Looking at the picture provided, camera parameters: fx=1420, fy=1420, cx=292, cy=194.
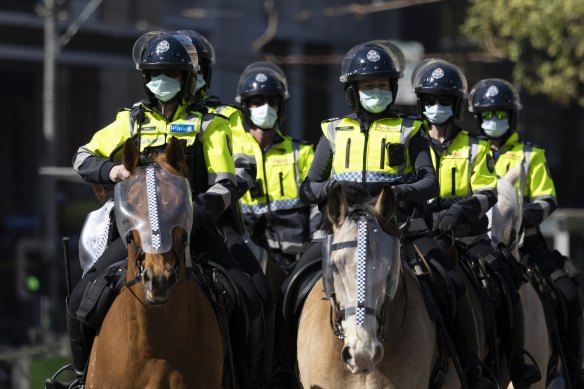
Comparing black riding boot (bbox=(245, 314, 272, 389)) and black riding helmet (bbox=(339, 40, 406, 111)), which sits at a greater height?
black riding helmet (bbox=(339, 40, 406, 111))

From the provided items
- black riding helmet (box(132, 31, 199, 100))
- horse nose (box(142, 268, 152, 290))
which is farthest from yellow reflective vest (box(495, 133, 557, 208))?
horse nose (box(142, 268, 152, 290))

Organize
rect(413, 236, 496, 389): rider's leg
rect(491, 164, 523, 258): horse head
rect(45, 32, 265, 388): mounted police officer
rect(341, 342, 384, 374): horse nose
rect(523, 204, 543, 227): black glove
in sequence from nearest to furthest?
1. rect(341, 342, 384, 374): horse nose
2. rect(45, 32, 265, 388): mounted police officer
3. rect(413, 236, 496, 389): rider's leg
4. rect(491, 164, 523, 258): horse head
5. rect(523, 204, 543, 227): black glove

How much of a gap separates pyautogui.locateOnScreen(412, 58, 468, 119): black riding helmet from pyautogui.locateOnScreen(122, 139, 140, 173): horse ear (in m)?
4.03

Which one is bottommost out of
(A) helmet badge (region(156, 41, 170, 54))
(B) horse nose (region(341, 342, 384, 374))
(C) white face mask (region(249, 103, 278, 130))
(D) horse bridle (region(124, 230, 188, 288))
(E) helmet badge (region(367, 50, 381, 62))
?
(B) horse nose (region(341, 342, 384, 374))

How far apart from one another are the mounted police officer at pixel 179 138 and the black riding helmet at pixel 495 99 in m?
4.76

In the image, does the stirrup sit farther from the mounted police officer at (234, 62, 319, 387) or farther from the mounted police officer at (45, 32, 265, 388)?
the mounted police officer at (45, 32, 265, 388)

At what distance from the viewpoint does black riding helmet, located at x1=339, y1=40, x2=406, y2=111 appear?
994 cm

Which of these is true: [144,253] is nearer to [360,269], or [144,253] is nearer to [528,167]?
[360,269]

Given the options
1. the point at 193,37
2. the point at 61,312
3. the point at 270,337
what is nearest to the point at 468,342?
the point at 270,337

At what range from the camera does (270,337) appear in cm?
985

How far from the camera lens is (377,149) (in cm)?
993

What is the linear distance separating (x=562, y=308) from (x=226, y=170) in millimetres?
5339

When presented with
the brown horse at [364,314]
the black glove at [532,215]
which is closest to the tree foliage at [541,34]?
the black glove at [532,215]

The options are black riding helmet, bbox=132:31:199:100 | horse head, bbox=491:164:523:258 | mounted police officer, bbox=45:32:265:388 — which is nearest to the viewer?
mounted police officer, bbox=45:32:265:388
